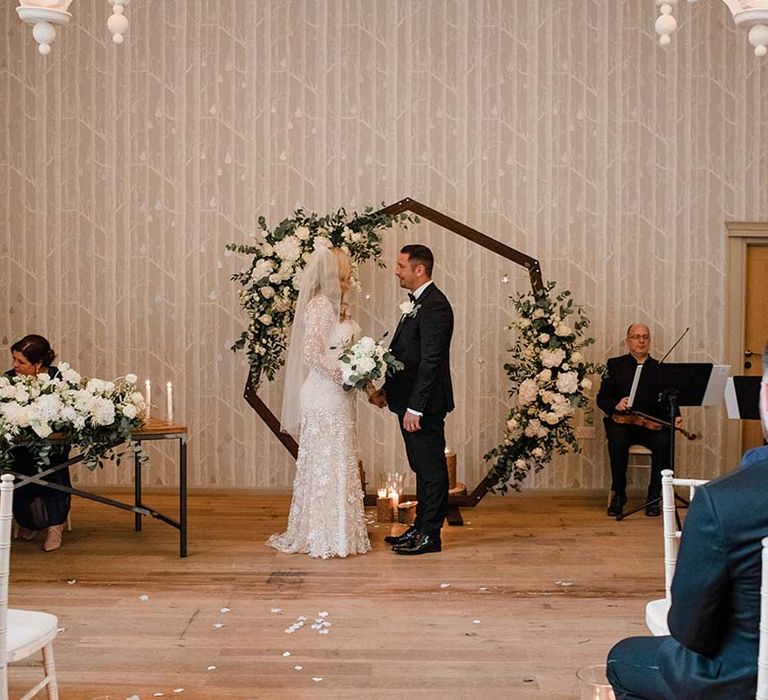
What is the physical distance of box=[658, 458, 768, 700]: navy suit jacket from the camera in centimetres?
224

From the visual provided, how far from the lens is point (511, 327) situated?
25.9 ft

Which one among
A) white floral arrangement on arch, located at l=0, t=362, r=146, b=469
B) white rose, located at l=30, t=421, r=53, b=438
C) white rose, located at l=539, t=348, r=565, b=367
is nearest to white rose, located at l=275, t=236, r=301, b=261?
white floral arrangement on arch, located at l=0, t=362, r=146, b=469

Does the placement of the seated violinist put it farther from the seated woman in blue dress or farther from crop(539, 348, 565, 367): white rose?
the seated woman in blue dress

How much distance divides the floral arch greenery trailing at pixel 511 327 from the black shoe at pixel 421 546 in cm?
133

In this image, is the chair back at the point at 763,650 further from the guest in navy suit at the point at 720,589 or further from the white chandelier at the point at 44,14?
the white chandelier at the point at 44,14

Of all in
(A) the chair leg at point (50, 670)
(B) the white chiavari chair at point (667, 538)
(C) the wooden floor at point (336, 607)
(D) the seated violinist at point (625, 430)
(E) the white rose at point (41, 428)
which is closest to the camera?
(B) the white chiavari chair at point (667, 538)

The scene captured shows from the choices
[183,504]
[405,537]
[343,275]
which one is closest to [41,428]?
[183,504]

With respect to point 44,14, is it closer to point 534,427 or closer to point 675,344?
point 534,427

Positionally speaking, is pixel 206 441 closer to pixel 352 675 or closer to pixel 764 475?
pixel 352 675

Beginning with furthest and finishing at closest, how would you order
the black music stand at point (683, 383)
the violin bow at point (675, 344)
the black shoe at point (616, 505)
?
the violin bow at point (675, 344) < the black shoe at point (616, 505) < the black music stand at point (683, 383)

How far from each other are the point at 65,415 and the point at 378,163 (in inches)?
146

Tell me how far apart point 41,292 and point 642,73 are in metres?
5.03

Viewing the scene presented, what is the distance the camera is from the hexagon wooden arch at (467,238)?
24.6 feet

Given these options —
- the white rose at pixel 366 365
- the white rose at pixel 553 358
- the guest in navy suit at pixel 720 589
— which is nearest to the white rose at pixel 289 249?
the white rose at pixel 366 365
